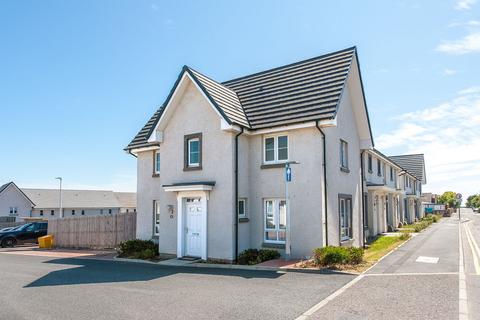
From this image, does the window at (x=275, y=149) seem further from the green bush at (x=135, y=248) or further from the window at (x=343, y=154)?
the green bush at (x=135, y=248)

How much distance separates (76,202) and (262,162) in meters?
54.2

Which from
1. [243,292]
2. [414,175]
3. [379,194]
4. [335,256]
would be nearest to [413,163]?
[414,175]

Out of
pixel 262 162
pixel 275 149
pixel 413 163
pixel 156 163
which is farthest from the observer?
pixel 413 163

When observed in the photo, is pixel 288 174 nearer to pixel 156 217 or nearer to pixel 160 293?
pixel 160 293

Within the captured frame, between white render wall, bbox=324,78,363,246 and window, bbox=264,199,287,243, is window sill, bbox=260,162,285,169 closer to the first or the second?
window, bbox=264,199,287,243

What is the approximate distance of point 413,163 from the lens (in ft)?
166

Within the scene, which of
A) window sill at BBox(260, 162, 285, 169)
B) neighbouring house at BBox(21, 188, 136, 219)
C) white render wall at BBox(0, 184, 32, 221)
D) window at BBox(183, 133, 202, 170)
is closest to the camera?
window sill at BBox(260, 162, 285, 169)

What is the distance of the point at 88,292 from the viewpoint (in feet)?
34.2

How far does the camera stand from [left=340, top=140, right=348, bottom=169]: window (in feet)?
57.8

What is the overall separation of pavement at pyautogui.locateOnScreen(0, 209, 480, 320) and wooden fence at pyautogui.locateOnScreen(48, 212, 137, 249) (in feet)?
28.1

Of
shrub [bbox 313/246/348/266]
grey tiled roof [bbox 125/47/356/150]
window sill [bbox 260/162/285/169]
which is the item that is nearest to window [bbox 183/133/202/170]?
grey tiled roof [bbox 125/47/356/150]

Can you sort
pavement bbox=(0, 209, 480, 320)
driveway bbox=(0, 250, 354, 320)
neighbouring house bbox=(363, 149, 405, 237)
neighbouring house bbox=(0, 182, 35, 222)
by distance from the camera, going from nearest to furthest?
pavement bbox=(0, 209, 480, 320)
driveway bbox=(0, 250, 354, 320)
neighbouring house bbox=(363, 149, 405, 237)
neighbouring house bbox=(0, 182, 35, 222)

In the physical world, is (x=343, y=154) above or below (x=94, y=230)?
above

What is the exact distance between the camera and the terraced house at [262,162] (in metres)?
15.2
